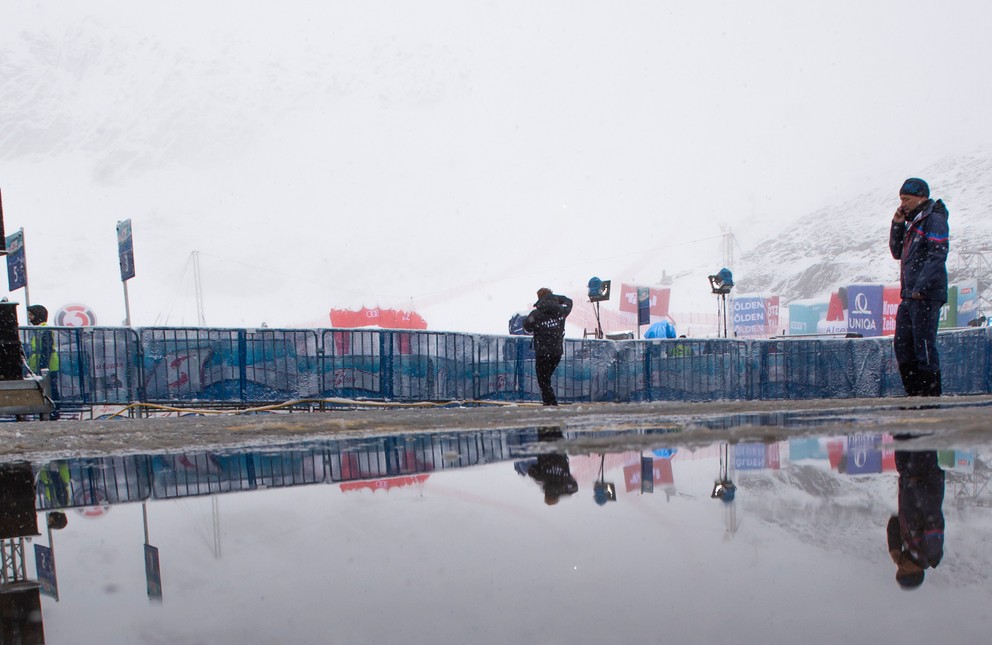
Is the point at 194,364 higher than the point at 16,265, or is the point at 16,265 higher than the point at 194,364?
the point at 16,265

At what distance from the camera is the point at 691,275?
163 meters

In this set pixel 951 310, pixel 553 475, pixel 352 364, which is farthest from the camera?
pixel 951 310

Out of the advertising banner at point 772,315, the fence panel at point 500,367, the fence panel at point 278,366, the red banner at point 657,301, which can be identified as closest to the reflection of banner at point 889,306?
the advertising banner at point 772,315

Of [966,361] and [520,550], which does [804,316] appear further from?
[520,550]

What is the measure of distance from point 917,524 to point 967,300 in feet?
182

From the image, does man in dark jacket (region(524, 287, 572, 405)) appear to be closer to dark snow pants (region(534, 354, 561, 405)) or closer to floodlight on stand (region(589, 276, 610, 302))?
dark snow pants (region(534, 354, 561, 405))

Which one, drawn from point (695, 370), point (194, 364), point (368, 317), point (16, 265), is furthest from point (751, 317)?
point (194, 364)

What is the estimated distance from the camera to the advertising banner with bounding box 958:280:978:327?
160ft

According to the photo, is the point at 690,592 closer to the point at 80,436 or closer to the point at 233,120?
the point at 80,436

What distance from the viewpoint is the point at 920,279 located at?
21.2 feet

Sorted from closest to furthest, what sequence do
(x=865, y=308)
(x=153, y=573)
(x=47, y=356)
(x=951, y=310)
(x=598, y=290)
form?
(x=153, y=573) < (x=47, y=356) < (x=598, y=290) < (x=865, y=308) < (x=951, y=310)

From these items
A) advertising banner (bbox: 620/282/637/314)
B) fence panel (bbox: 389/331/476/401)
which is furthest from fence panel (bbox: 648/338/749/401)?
advertising banner (bbox: 620/282/637/314)

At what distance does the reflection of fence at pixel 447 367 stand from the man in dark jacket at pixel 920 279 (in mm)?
7496

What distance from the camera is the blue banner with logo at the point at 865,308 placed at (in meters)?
41.7
